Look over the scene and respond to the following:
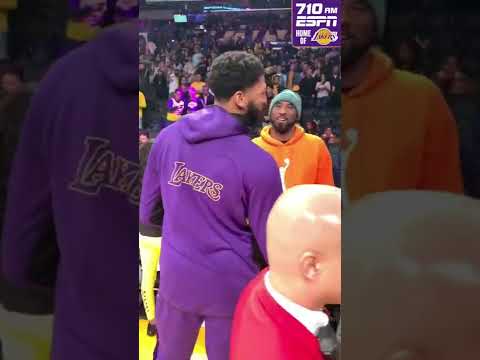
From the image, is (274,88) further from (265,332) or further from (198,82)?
(265,332)

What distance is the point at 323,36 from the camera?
Result: 1.50 metres

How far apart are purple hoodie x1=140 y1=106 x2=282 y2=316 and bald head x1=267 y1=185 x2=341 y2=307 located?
4 centimetres

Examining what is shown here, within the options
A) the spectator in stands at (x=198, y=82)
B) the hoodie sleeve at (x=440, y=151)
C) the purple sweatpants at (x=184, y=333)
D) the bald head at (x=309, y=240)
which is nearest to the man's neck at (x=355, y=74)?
the hoodie sleeve at (x=440, y=151)

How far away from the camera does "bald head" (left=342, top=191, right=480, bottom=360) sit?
57.9 inches

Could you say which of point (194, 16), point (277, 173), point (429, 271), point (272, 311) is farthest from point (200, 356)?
point (194, 16)

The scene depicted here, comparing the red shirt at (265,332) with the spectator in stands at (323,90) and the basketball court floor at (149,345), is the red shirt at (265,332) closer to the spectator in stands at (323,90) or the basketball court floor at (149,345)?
the basketball court floor at (149,345)

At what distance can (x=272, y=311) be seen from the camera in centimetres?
157

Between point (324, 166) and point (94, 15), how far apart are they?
0.84 metres

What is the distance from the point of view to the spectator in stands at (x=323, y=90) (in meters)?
1.51

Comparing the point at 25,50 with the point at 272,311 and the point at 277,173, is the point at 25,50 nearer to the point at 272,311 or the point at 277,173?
the point at 277,173

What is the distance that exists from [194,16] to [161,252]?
74cm

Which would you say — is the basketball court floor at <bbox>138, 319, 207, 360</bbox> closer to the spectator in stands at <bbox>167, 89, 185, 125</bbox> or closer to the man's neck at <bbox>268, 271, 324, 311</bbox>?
the man's neck at <bbox>268, 271, 324, 311</bbox>

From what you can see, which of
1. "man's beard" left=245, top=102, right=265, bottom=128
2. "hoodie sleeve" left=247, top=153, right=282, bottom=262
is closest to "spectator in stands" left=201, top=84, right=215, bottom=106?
"man's beard" left=245, top=102, right=265, bottom=128

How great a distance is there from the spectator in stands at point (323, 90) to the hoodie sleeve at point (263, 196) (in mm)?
231
